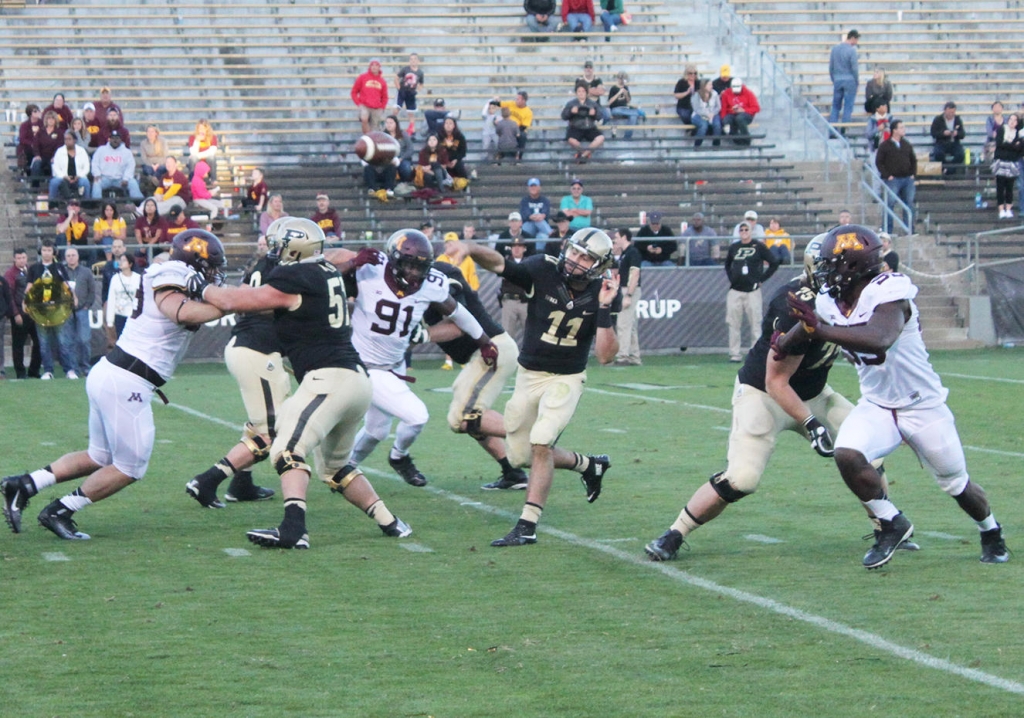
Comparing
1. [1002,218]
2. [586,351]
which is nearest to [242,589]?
[586,351]

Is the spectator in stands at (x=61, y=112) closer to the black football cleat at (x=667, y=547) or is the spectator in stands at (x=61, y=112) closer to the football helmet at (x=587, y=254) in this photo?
the football helmet at (x=587, y=254)

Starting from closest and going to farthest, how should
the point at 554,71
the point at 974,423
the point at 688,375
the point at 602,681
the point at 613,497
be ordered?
the point at 602,681
the point at 613,497
the point at 974,423
the point at 688,375
the point at 554,71

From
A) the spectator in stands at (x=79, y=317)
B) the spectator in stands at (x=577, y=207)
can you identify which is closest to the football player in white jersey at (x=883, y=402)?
the spectator in stands at (x=79, y=317)

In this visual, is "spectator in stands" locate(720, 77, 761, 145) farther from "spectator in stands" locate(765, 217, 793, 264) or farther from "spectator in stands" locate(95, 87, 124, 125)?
"spectator in stands" locate(95, 87, 124, 125)

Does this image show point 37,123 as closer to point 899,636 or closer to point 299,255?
point 299,255

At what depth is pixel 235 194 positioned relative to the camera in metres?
24.5

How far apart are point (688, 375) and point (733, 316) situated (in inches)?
80.8

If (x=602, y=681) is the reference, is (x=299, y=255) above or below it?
above

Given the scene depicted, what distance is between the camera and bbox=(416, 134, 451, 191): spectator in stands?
24.0m

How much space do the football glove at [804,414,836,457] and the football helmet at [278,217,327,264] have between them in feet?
8.44

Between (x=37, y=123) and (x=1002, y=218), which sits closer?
(x=37, y=123)

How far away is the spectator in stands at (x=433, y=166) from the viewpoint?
2405 centimetres

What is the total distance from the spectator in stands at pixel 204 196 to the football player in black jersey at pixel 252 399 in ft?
44.5

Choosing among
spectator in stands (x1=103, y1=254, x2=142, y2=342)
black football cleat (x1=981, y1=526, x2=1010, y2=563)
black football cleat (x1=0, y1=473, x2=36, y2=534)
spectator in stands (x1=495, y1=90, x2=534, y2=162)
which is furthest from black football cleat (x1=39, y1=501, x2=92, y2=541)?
spectator in stands (x1=495, y1=90, x2=534, y2=162)
